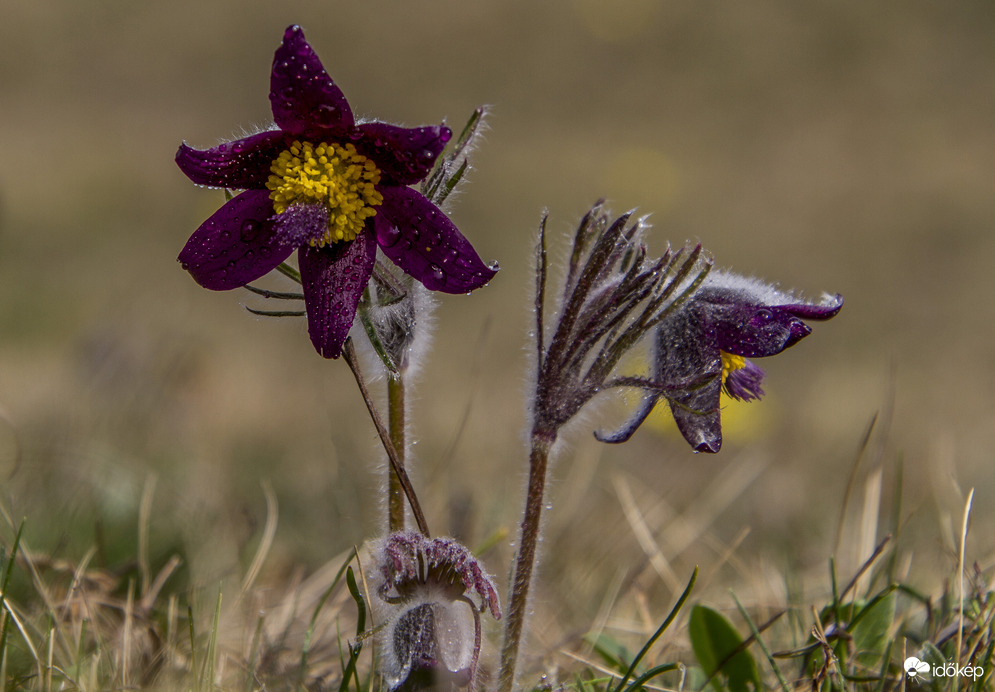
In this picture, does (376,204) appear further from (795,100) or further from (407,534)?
(795,100)

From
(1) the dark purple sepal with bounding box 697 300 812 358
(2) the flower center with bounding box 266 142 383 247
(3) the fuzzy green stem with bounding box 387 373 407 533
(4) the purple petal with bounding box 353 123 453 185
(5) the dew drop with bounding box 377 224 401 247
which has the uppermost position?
(4) the purple petal with bounding box 353 123 453 185

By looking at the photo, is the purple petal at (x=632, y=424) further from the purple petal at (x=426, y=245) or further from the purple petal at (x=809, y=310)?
the purple petal at (x=426, y=245)

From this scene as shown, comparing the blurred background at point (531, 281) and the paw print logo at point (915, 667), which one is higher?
the blurred background at point (531, 281)

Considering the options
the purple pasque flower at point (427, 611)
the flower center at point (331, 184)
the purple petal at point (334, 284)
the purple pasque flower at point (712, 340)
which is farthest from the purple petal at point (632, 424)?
the flower center at point (331, 184)

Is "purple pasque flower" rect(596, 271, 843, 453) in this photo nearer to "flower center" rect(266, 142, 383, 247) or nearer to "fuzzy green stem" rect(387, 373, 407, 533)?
"fuzzy green stem" rect(387, 373, 407, 533)

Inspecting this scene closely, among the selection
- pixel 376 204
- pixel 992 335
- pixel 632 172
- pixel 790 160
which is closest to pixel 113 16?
pixel 632 172

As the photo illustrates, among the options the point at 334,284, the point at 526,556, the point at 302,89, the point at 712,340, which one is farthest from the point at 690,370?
the point at 302,89

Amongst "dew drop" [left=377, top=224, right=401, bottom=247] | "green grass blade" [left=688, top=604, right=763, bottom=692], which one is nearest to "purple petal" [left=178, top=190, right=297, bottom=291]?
"dew drop" [left=377, top=224, right=401, bottom=247]
